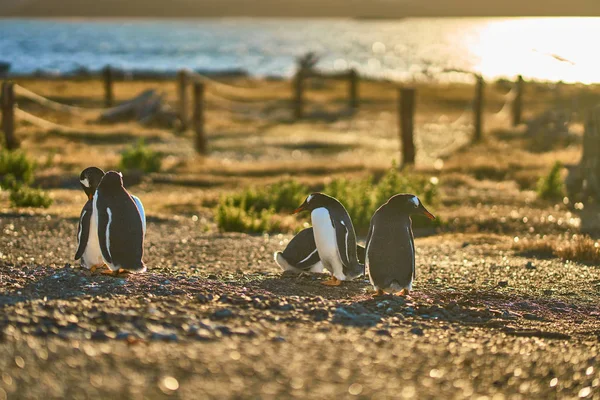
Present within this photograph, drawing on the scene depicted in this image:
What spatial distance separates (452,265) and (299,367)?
3952 mm

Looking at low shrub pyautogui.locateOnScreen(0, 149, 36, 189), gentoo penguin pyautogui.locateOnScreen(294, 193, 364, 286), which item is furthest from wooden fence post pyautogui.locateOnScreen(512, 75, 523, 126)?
gentoo penguin pyautogui.locateOnScreen(294, 193, 364, 286)

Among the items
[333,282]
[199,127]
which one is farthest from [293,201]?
[199,127]

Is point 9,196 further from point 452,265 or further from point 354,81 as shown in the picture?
point 354,81

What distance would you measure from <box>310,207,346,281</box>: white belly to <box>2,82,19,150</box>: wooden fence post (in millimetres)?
10103

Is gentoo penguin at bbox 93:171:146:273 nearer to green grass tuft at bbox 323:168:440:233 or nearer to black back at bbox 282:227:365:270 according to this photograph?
black back at bbox 282:227:365:270

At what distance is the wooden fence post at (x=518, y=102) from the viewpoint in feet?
72.3

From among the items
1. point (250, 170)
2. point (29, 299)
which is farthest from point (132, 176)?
point (29, 299)

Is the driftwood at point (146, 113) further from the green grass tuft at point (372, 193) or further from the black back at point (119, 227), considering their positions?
the black back at point (119, 227)

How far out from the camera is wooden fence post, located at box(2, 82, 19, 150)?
1514cm

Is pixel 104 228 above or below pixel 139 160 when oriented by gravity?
below

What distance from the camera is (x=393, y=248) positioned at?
20.9 ft

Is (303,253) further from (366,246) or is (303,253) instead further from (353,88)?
(353,88)

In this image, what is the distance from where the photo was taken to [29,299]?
212 inches

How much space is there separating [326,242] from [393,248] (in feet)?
1.97
